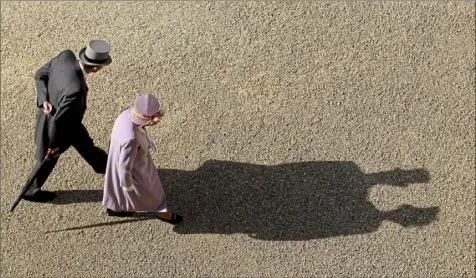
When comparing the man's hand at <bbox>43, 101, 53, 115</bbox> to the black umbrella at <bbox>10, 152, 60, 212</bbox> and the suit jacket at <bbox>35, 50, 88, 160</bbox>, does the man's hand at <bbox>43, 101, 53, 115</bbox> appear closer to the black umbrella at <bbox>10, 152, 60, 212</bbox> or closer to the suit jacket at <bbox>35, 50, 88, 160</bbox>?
the suit jacket at <bbox>35, 50, 88, 160</bbox>

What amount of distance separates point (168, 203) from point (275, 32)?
235 centimetres

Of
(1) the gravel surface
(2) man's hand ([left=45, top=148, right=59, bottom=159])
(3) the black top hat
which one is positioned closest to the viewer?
(3) the black top hat

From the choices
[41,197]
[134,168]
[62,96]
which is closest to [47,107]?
[62,96]

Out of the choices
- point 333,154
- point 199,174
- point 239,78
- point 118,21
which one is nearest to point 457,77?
point 333,154

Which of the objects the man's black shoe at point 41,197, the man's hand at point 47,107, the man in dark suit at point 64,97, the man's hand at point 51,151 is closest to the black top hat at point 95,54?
the man in dark suit at point 64,97

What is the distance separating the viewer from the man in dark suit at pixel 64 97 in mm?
4551

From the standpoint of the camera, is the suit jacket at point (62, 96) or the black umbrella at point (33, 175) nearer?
the suit jacket at point (62, 96)

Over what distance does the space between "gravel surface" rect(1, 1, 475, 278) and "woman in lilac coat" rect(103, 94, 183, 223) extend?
45 centimetres

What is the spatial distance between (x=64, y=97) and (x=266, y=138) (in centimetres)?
224

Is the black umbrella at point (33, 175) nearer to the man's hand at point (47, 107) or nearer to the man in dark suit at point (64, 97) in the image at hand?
the man in dark suit at point (64, 97)

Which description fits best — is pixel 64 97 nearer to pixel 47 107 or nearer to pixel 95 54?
pixel 47 107

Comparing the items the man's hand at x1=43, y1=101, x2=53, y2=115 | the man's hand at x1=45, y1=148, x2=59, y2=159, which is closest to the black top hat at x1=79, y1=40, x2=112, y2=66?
the man's hand at x1=43, y1=101, x2=53, y2=115

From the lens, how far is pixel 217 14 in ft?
21.6

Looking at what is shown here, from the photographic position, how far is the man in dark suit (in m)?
4.55
